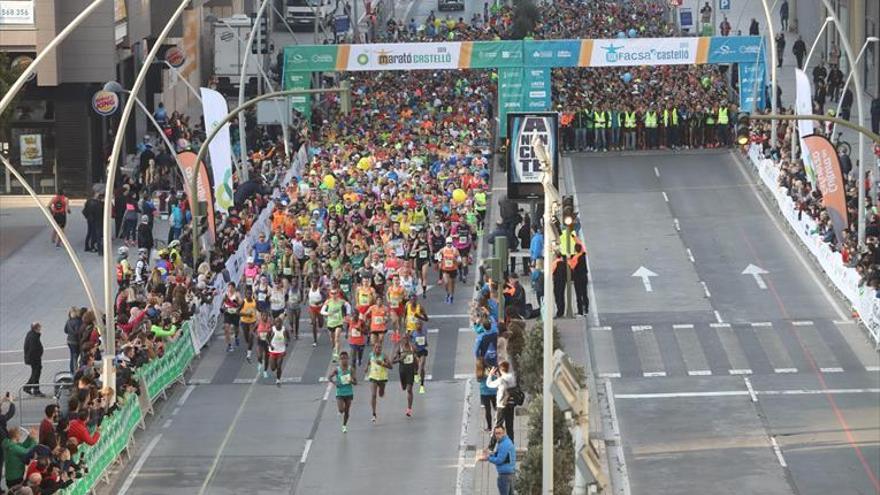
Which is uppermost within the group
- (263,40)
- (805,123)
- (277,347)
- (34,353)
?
(263,40)

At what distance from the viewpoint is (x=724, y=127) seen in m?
69.2

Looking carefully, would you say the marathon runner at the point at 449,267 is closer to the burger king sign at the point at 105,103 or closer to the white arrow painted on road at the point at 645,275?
the white arrow painted on road at the point at 645,275

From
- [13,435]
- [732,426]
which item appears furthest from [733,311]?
[13,435]

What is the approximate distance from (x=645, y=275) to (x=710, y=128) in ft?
58.1

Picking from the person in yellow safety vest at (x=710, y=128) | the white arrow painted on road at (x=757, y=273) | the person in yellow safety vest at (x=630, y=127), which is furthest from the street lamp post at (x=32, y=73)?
the person in yellow safety vest at (x=710, y=128)

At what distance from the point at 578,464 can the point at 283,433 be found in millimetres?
16840

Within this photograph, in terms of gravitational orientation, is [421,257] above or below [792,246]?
above

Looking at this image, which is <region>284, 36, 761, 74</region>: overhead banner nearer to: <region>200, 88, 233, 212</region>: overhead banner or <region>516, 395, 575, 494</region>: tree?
<region>200, 88, 233, 212</region>: overhead banner

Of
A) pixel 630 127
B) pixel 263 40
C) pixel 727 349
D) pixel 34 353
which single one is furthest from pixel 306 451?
pixel 263 40

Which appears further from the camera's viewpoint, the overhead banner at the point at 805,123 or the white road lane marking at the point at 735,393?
the overhead banner at the point at 805,123

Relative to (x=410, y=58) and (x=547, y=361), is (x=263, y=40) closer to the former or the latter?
(x=410, y=58)

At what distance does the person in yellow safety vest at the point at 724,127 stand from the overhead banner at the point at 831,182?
709 inches

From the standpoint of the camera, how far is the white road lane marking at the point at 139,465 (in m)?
35.2

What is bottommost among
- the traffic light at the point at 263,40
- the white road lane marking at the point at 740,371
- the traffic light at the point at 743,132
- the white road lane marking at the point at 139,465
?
the white road lane marking at the point at 139,465
